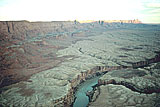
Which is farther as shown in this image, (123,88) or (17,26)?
(17,26)

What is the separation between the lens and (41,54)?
45.6m

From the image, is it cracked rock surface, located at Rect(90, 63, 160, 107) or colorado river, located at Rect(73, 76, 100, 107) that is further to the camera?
colorado river, located at Rect(73, 76, 100, 107)

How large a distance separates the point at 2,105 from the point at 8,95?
7.78 feet

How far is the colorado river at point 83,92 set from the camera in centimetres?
2224

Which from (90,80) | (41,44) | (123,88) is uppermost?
(41,44)

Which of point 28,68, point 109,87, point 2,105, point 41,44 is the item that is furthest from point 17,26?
point 109,87

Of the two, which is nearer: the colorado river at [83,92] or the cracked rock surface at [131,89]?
the cracked rock surface at [131,89]

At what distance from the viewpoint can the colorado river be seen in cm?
2224

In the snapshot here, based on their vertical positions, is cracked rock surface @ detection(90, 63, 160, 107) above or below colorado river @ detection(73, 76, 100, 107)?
above

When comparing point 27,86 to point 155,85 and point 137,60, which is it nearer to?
point 155,85

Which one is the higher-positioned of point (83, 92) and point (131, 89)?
point (131, 89)

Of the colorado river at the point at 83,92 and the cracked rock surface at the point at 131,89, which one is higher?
the cracked rock surface at the point at 131,89

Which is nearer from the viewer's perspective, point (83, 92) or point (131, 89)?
point (131, 89)

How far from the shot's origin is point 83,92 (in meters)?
25.6
